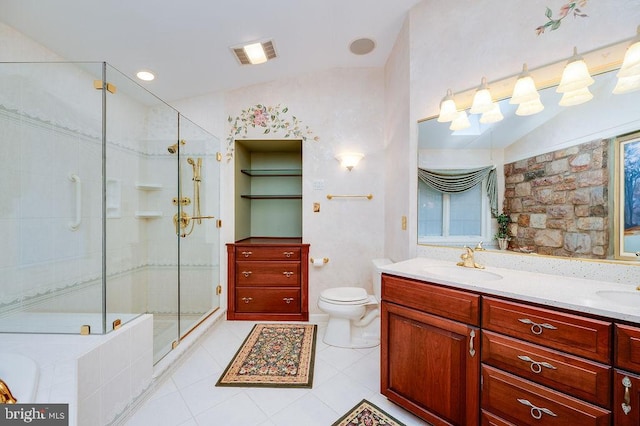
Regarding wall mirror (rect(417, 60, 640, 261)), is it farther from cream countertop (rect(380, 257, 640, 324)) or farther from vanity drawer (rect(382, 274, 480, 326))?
vanity drawer (rect(382, 274, 480, 326))

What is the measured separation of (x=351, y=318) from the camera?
2.12 m

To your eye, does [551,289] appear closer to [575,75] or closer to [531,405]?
[531,405]

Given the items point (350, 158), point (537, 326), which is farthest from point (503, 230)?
point (350, 158)

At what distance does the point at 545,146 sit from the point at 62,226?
315 cm

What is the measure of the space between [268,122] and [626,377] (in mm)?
A: 2913

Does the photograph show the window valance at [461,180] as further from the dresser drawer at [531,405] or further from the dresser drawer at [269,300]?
the dresser drawer at [269,300]

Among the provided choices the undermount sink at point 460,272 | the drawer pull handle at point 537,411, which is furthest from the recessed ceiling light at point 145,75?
the drawer pull handle at point 537,411

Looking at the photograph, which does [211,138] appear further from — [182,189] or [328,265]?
[328,265]

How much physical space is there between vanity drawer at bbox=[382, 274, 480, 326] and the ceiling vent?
2134mm

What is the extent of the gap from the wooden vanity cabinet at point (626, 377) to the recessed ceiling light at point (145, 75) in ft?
10.9

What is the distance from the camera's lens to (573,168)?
1.23 m

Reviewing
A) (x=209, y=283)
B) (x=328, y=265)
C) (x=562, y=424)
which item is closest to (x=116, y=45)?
(x=209, y=283)

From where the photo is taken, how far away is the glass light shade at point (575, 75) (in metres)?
1.18

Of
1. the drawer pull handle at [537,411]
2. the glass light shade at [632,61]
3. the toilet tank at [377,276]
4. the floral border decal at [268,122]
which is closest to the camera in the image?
the drawer pull handle at [537,411]
